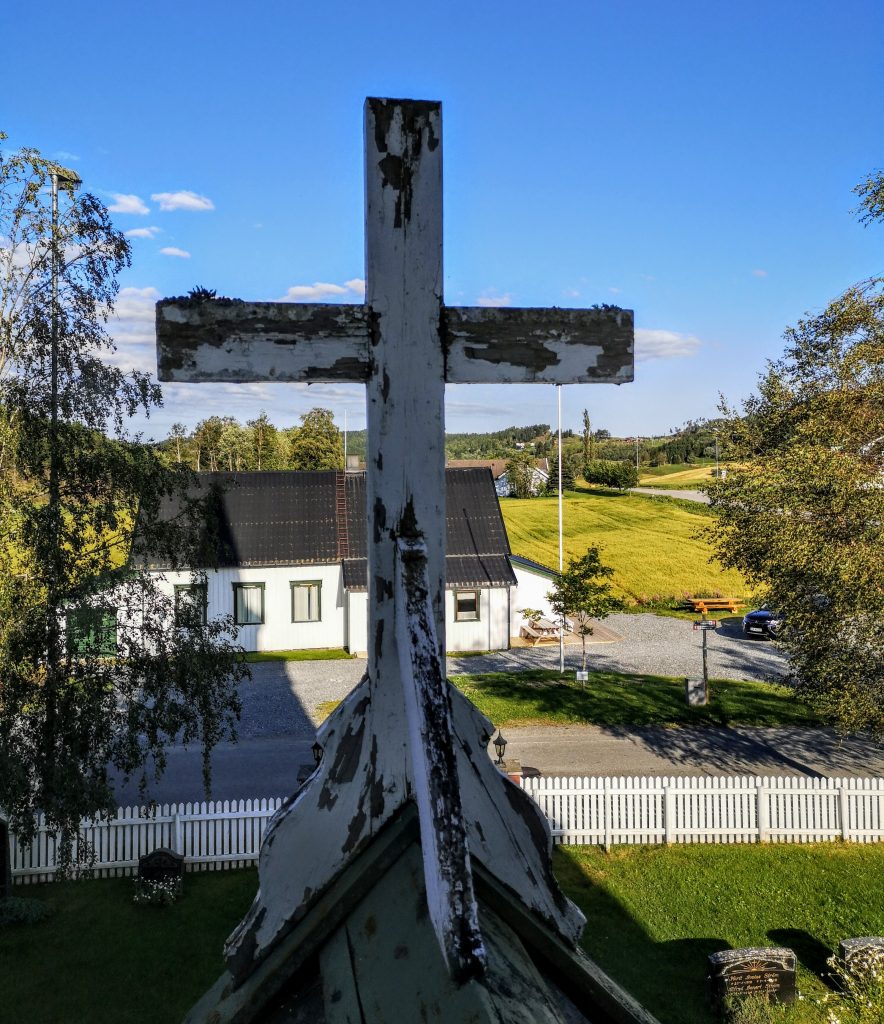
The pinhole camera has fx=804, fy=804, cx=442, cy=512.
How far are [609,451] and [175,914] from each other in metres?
118

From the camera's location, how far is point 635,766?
1695 centimetres

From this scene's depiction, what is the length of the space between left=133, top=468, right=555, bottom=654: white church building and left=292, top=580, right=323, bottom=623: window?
0.03 meters

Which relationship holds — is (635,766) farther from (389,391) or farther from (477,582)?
(389,391)

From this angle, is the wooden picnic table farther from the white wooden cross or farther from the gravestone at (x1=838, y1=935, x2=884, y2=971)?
the white wooden cross

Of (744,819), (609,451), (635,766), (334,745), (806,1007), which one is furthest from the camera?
(609,451)

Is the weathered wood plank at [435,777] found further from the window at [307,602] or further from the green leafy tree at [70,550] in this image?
the window at [307,602]

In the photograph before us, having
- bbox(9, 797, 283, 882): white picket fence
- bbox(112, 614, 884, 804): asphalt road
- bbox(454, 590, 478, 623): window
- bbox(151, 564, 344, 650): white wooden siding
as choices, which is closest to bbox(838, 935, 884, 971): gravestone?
bbox(112, 614, 884, 804): asphalt road

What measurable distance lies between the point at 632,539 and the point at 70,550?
160ft

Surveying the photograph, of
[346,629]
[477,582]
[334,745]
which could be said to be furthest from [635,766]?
[334,745]

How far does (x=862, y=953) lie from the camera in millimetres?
9773

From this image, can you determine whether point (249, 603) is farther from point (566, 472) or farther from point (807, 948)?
point (566, 472)

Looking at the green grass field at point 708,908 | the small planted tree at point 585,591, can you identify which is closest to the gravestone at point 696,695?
the small planted tree at point 585,591

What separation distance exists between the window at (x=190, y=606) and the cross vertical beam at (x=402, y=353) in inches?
347

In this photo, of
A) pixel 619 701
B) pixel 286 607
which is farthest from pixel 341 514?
pixel 619 701
